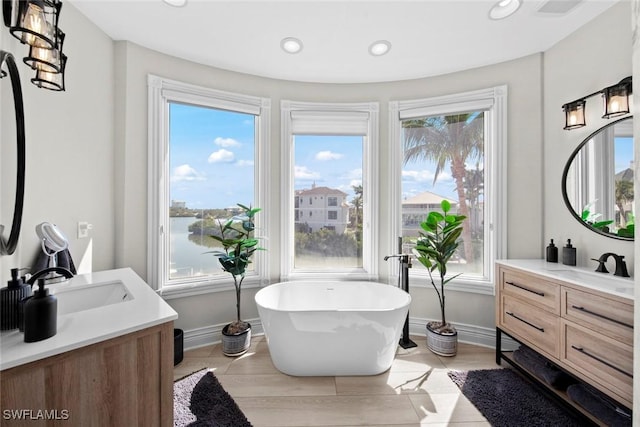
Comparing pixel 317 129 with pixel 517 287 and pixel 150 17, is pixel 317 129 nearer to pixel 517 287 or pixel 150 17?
pixel 150 17

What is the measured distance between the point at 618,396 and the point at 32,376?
240cm

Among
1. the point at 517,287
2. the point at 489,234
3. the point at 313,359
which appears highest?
the point at 489,234

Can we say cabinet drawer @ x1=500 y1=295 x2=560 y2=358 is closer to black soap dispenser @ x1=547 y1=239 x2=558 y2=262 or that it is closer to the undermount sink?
black soap dispenser @ x1=547 y1=239 x2=558 y2=262

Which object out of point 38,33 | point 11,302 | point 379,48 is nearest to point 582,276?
point 379,48

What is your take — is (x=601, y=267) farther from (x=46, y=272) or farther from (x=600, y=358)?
(x=46, y=272)

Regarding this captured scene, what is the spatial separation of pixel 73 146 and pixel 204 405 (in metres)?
1.87

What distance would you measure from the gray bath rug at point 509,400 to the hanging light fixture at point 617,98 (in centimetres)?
186

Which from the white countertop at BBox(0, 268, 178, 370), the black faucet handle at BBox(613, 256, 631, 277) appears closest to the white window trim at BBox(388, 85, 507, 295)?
the black faucet handle at BBox(613, 256, 631, 277)

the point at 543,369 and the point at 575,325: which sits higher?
the point at 575,325

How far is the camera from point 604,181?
6.17 feet

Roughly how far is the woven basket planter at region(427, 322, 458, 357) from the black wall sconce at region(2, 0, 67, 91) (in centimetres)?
304

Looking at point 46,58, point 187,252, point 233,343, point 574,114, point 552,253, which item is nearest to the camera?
point 46,58

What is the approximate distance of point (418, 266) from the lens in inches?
112

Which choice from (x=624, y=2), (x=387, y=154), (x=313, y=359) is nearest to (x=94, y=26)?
(x=387, y=154)
